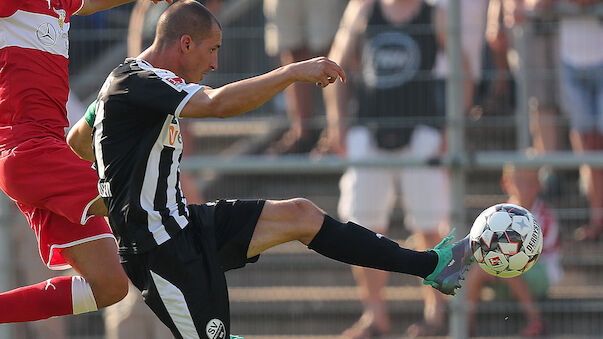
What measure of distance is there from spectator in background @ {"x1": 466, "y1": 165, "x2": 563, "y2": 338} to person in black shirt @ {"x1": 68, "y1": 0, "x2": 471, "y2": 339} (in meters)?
2.76

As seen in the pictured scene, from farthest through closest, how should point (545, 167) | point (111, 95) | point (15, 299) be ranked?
point (545, 167) < point (15, 299) < point (111, 95)

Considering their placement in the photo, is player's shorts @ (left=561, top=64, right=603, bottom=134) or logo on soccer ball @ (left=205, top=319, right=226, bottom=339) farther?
player's shorts @ (left=561, top=64, right=603, bottom=134)

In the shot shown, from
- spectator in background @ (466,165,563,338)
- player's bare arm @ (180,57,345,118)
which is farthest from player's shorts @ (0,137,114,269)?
spectator in background @ (466,165,563,338)

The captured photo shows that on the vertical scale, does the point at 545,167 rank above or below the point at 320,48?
below

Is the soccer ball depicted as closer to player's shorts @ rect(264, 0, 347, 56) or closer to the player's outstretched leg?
the player's outstretched leg

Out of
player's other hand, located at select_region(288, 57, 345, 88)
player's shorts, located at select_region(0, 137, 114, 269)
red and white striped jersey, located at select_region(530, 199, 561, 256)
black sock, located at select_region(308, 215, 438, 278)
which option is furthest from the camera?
red and white striped jersey, located at select_region(530, 199, 561, 256)

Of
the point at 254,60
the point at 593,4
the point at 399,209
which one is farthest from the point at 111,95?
the point at 593,4

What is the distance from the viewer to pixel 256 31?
8.02 m

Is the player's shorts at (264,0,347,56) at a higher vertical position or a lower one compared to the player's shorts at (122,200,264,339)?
higher

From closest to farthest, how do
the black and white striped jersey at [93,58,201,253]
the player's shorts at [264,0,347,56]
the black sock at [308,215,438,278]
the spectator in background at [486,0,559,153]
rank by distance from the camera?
1. the black and white striped jersey at [93,58,201,253]
2. the black sock at [308,215,438,278]
3. the spectator in background at [486,0,559,153]
4. the player's shorts at [264,0,347,56]

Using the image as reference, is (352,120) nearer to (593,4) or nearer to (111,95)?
(593,4)

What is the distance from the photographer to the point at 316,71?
455 cm

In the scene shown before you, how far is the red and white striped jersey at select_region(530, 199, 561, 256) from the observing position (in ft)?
25.5

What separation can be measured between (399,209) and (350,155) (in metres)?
0.64
